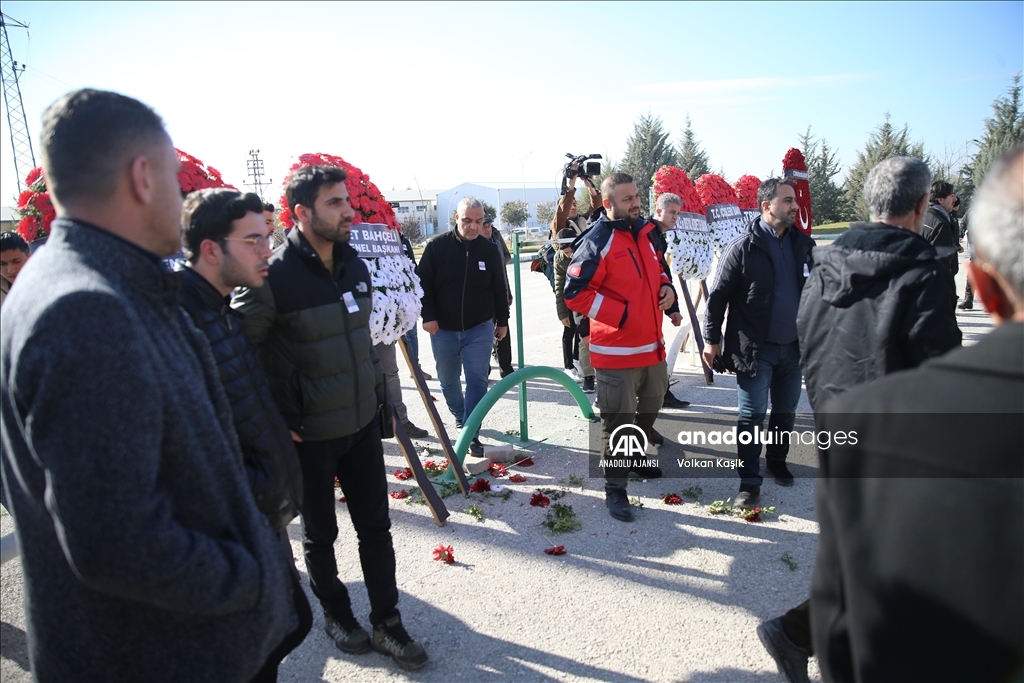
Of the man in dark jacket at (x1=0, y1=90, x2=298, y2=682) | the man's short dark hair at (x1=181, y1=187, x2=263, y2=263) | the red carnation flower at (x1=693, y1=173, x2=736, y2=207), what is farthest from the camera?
the red carnation flower at (x1=693, y1=173, x2=736, y2=207)

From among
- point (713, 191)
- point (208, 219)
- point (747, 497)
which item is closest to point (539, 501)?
point (747, 497)

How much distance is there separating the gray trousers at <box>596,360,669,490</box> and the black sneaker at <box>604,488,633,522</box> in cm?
4

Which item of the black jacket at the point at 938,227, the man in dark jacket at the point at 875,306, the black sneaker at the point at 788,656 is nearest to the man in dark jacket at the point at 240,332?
the black sneaker at the point at 788,656

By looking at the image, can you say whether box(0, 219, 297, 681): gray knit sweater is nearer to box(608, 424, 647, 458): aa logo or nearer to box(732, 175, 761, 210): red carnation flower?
box(608, 424, 647, 458): aa logo

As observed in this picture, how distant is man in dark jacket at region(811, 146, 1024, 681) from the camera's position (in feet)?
3.76

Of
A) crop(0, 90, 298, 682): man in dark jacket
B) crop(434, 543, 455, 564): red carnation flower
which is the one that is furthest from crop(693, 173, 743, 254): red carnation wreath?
crop(0, 90, 298, 682): man in dark jacket

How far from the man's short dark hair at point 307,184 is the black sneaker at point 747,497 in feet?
10.9

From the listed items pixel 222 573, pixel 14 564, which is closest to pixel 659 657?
pixel 222 573

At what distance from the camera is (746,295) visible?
443cm

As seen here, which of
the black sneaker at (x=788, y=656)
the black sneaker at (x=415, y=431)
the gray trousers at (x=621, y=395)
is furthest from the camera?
the black sneaker at (x=415, y=431)

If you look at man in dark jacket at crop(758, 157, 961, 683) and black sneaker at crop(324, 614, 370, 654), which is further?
black sneaker at crop(324, 614, 370, 654)

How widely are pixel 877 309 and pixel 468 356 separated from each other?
3705mm

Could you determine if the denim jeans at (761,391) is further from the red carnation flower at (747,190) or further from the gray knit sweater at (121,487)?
the red carnation flower at (747,190)

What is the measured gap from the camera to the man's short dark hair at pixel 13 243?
14.3 feet
